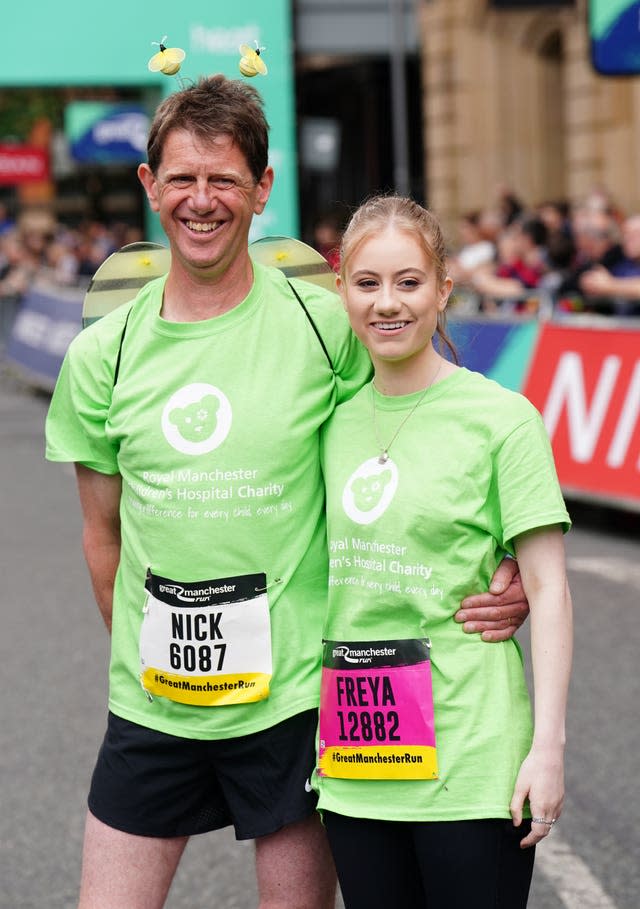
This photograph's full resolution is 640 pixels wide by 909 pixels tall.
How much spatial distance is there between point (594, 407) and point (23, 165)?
20742 millimetres

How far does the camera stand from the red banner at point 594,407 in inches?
381

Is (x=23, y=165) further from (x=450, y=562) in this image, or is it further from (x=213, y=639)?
(x=450, y=562)

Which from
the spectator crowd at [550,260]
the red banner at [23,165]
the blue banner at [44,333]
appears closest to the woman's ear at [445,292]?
the spectator crowd at [550,260]

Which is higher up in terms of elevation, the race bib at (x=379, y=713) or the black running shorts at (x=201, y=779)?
the race bib at (x=379, y=713)

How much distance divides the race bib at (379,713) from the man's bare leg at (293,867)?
0.24 meters

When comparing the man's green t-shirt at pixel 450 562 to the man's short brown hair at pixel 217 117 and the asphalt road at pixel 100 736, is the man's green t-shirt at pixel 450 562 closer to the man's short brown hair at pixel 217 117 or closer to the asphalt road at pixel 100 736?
the man's short brown hair at pixel 217 117

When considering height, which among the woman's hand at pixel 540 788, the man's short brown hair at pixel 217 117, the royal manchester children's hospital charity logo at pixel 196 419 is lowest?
the woman's hand at pixel 540 788

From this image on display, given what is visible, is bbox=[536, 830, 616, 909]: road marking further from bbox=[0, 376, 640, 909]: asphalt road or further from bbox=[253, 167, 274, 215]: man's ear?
bbox=[253, 167, 274, 215]: man's ear

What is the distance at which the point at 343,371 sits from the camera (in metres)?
2.97

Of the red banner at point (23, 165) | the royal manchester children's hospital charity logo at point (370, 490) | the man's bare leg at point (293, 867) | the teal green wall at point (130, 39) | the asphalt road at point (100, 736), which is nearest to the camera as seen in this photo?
the royal manchester children's hospital charity logo at point (370, 490)

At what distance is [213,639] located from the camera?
2.92 meters

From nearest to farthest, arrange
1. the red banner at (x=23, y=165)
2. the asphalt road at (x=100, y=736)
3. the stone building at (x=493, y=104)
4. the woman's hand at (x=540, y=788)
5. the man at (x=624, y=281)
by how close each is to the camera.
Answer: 1. the woman's hand at (x=540, y=788)
2. the asphalt road at (x=100, y=736)
3. the man at (x=624, y=281)
4. the stone building at (x=493, y=104)
5. the red banner at (x=23, y=165)

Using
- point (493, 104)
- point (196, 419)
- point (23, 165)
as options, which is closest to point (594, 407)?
point (196, 419)

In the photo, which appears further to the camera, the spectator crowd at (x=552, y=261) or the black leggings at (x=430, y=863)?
the spectator crowd at (x=552, y=261)
